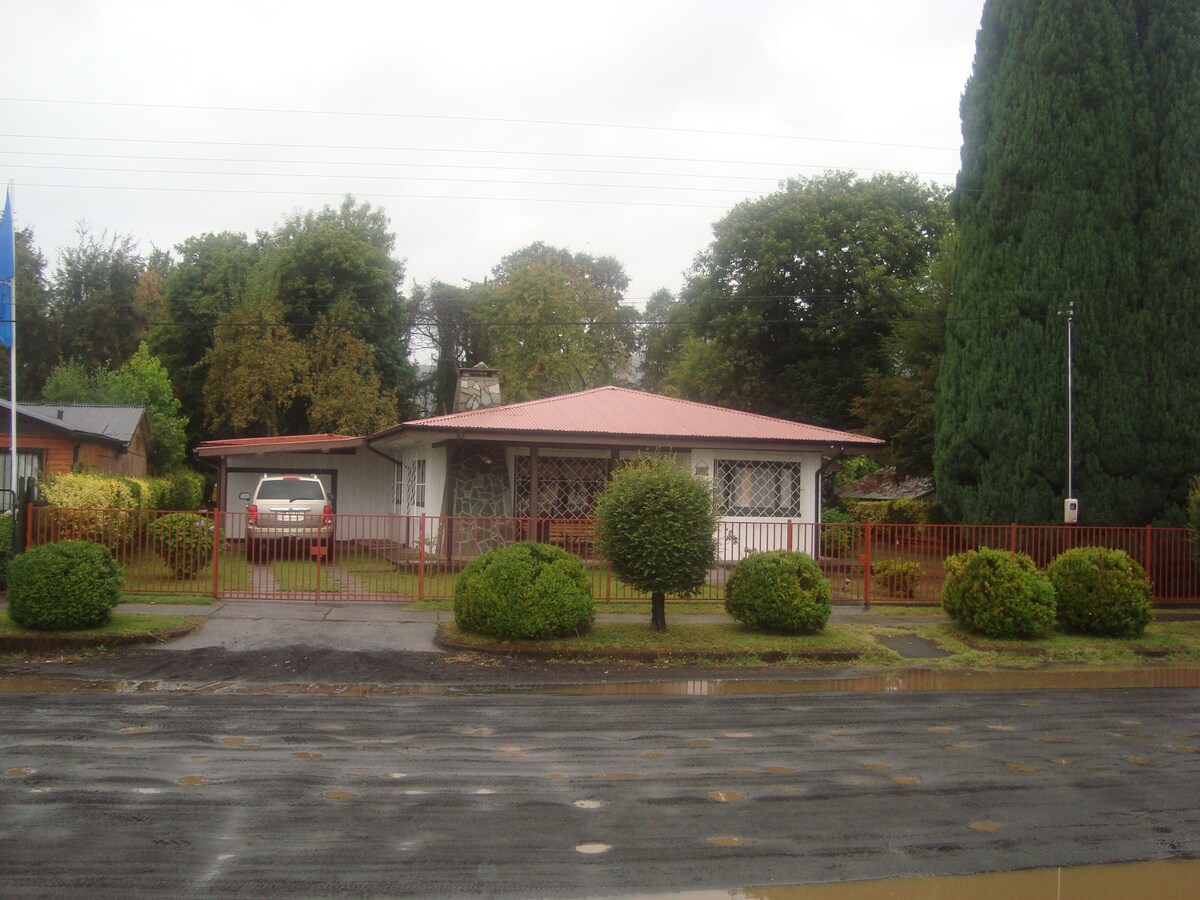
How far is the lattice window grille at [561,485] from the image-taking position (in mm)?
22609

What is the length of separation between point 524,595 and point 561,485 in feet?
32.5

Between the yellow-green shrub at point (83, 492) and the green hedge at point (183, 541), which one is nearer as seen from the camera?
the green hedge at point (183, 541)

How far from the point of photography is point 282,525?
17.1 m

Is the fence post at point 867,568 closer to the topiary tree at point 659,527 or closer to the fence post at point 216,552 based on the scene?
the topiary tree at point 659,527

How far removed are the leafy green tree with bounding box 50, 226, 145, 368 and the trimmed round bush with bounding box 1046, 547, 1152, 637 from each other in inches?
1613

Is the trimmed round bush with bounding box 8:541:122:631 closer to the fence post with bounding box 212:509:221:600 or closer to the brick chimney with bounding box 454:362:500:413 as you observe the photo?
the fence post with bounding box 212:509:221:600

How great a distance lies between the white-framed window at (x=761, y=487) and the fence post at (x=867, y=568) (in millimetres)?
5553

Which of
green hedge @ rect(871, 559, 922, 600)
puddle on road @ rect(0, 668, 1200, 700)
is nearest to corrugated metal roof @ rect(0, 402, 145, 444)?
puddle on road @ rect(0, 668, 1200, 700)

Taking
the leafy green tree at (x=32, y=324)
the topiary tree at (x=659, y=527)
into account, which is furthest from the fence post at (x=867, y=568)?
the leafy green tree at (x=32, y=324)

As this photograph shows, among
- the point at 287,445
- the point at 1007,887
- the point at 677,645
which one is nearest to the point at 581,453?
the point at 287,445

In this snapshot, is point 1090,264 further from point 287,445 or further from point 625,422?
point 287,445

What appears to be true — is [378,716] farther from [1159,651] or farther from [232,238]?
[232,238]

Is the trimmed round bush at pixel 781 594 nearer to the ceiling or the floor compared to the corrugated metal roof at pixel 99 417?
nearer to the floor

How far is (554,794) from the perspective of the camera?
680cm
